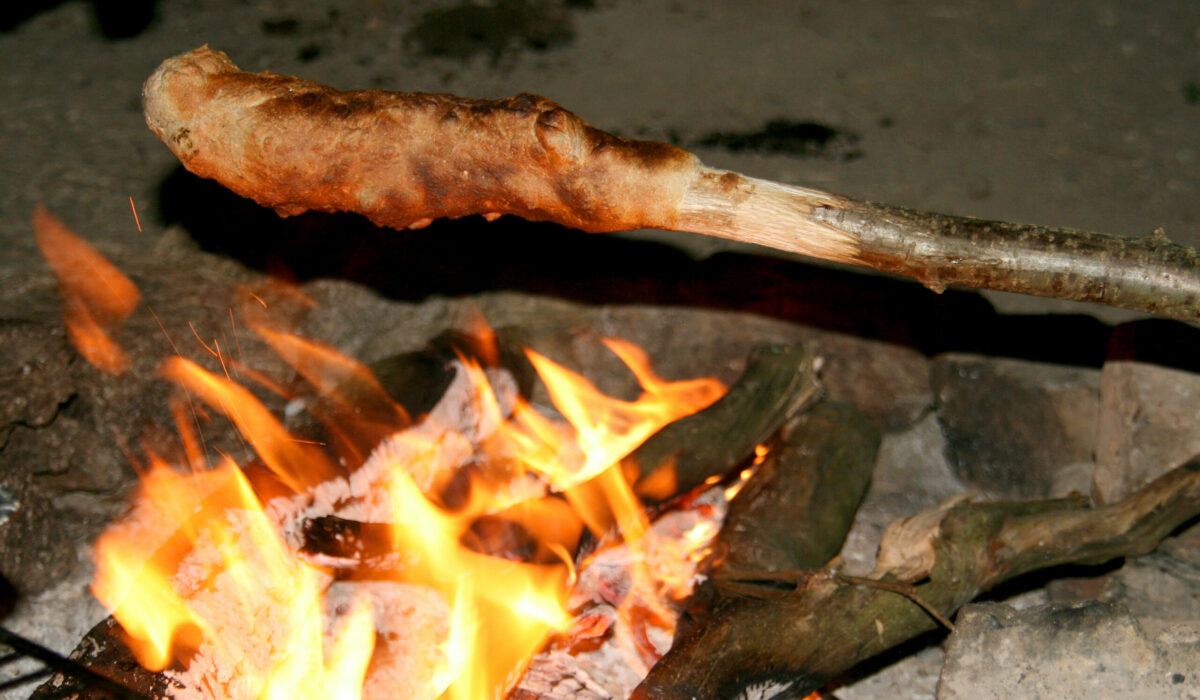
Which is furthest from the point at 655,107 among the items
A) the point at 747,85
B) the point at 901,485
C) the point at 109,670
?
the point at 109,670

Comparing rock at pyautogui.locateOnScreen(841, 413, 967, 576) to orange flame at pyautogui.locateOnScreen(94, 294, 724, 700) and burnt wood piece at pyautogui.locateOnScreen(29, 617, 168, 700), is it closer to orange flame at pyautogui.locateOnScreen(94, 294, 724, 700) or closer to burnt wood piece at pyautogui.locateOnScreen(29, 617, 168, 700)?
orange flame at pyautogui.locateOnScreen(94, 294, 724, 700)

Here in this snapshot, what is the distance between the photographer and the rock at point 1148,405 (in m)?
2.81

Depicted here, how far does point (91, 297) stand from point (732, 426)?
2.29 meters

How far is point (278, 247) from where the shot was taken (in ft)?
10.9

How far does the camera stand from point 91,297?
298cm

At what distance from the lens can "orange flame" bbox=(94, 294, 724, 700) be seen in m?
2.15

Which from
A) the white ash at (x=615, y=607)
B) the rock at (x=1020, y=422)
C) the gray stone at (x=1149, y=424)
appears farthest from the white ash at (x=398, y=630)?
the gray stone at (x=1149, y=424)

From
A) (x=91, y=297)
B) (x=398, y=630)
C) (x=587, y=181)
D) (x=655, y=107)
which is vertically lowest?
(x=398, y=630)

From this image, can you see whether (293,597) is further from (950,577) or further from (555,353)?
(950,577)

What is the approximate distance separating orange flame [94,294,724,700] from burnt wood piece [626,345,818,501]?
15 centimetres

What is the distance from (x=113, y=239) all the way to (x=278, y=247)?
67 centimetres

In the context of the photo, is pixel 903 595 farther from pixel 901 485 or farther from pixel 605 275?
pixel 605 275

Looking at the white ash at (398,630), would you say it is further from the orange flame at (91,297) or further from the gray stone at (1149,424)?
the gray stone at (1149,424)

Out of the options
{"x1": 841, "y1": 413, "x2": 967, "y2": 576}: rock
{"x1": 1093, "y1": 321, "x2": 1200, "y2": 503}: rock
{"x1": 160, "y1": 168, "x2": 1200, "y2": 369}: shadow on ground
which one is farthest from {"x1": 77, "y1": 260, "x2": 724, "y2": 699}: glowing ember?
{"x1": 1093, "y1": 321, "x2": 1200, "y2": 503}: rock
